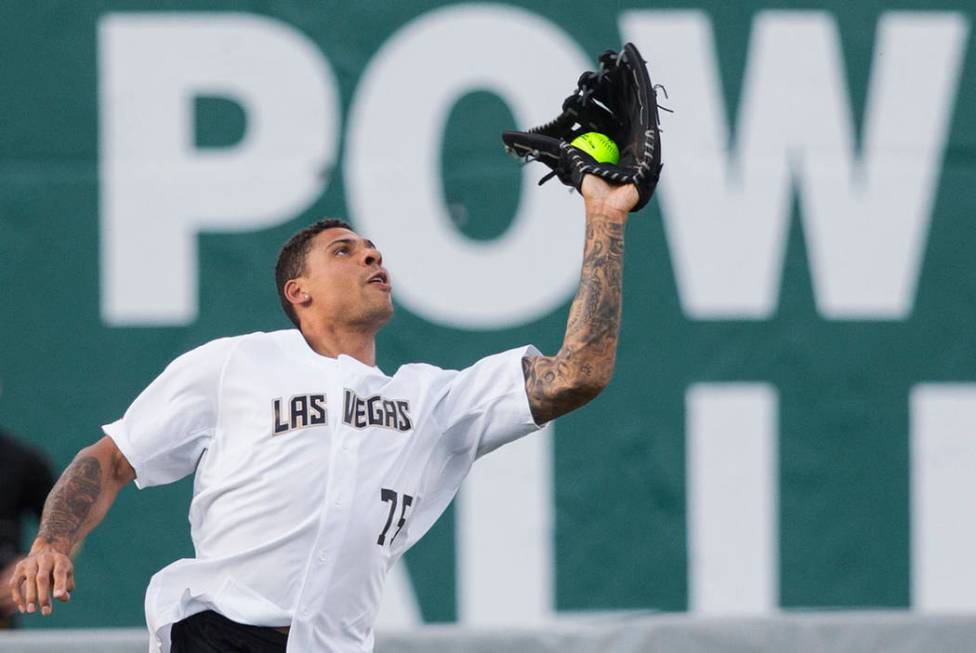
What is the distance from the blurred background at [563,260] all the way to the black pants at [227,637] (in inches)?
100

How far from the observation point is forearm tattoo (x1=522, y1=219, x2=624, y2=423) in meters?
3.72

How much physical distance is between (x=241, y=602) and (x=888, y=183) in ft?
11.6

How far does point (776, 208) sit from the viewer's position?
6.41m

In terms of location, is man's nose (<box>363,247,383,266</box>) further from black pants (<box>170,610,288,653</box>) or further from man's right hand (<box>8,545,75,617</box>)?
man's right hand (<box>8,545,75,617</box>)

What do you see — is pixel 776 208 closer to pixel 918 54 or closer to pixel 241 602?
pixel 918 54

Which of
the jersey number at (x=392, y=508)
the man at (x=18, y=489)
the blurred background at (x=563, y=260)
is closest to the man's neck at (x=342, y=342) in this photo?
the jersey number at (x=392, y=508)

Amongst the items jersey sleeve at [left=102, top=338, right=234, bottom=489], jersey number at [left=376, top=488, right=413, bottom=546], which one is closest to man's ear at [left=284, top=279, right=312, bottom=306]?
jersey sleeve at [left=102, top=338, right=234, bottom=489]

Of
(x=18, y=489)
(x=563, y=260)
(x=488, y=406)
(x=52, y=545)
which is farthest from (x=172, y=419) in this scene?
(x=563, y=260)

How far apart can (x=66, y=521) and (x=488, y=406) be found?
95cm

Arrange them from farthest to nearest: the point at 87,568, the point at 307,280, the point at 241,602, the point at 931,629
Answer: the point at 87,568, the point at 931,629, the point at 307,280, the point at 241,602

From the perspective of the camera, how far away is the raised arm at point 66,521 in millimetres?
3451

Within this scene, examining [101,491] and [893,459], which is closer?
[101,491]

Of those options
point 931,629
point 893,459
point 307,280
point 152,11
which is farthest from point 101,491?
point 893,459

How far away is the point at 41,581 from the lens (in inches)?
136
